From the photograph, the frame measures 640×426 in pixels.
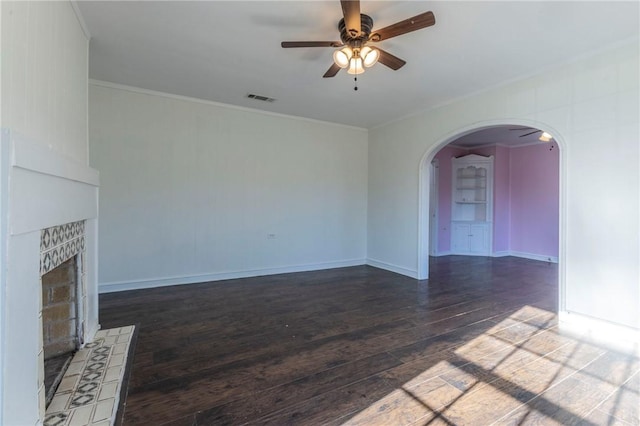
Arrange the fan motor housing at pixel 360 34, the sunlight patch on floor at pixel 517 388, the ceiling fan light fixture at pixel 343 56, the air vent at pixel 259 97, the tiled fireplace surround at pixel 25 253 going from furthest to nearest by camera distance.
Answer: the air vent at pixel 259 97, the ceiling fan light fixture at pixel 343 56, the fan motor housing at pixel 360 34, the sunlight patch on floor at pixel 517 388, the tiled fireplace surround at pixel 25 253

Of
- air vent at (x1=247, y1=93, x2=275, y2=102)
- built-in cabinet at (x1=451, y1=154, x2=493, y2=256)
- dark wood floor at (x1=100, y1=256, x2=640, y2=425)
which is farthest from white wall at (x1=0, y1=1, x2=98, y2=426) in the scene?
built-in cabinet at (x1=451, y1=154, x2=493, y2=256)

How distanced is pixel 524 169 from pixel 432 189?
230 centimetres

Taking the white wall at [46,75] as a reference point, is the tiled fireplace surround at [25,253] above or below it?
below

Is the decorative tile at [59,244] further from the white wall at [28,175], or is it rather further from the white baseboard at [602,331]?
the white baseboard at [602,331]

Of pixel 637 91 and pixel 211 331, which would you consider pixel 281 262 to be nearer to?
pixel 211 331

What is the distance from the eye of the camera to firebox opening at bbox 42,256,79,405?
2371 mm

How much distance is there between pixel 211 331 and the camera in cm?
308

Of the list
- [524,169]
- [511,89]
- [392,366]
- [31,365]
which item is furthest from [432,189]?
[31,365]

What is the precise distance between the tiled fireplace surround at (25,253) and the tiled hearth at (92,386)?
0.54 feet

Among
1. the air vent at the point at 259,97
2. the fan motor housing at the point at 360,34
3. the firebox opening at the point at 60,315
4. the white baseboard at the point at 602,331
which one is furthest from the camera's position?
the air vent at the point at 259,97

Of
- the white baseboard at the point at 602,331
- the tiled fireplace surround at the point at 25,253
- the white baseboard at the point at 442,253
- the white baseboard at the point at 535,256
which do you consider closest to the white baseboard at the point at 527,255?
the white baseboard at the point at 535,256

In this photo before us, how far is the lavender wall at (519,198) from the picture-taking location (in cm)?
692

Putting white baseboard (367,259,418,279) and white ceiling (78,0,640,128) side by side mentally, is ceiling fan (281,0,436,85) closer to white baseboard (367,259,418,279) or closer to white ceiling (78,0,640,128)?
white ceiling (78,0,640,128)

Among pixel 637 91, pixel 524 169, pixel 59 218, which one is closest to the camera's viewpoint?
pixel 59 218
